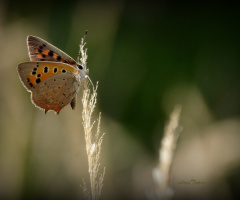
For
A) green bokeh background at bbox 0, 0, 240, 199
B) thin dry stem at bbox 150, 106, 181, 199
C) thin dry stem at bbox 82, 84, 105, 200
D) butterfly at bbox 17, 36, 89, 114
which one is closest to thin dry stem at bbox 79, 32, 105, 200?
thin dry stem at bbox 82, 84, 105, 200

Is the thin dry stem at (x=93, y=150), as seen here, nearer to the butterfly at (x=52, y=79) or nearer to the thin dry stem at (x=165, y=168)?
the thin dry stem at (x=165, y=168)

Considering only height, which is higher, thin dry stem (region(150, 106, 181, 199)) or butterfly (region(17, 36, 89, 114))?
butterfly (region(17, 36, 89, 114))

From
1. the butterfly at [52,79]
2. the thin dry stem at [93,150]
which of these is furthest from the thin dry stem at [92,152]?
the butterfly at [52,79]

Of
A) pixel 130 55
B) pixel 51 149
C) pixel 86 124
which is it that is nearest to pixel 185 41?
pixel 130 55

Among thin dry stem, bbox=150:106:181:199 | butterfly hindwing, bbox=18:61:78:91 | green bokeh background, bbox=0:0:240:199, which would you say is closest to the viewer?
thin dry stem, bbox=150:106:181:199

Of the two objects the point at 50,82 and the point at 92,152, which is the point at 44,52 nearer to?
the point at 50,82

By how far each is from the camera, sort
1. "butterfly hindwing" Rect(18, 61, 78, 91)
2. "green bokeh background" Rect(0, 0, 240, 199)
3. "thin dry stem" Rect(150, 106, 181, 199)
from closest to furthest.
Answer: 1. "thin dry stem" Rect(150, 106, 181, 199)
2. "butterfly hindwing" Rect(18, 61, 78, 91)
3. "green bokeh background" Rect(0, 0, 240, 199)

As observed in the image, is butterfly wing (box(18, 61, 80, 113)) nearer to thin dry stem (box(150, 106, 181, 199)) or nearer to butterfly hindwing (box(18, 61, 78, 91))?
butterfly hindwing (box(18, 61, 78, 91))
